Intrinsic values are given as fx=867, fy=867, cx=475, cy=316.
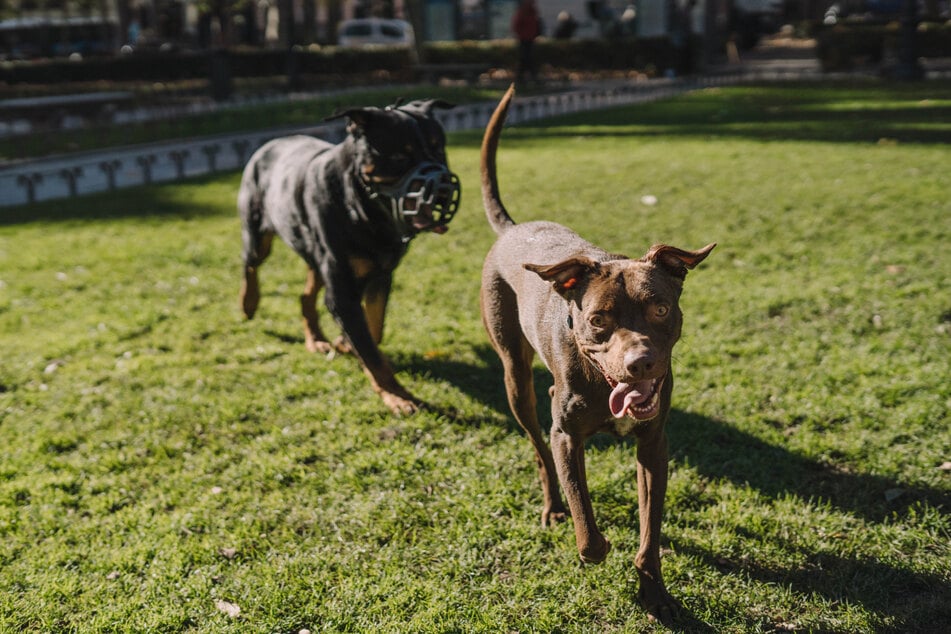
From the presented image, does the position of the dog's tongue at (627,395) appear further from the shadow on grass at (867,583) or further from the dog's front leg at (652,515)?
the shadow on grass at (867,583)

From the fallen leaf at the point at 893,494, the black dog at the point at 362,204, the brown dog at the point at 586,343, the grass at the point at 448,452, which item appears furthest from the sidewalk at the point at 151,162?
the fallen leaf at the point at 893,494

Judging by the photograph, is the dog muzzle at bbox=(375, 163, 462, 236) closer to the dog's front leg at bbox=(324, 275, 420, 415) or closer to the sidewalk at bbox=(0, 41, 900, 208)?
the dog's front leg at bbox=(324, 275, 420, 415)

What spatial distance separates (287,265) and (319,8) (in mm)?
62850

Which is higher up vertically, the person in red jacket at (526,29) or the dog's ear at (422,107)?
the person in red jacket at (526,29)

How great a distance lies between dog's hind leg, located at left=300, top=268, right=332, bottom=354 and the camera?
5.97m

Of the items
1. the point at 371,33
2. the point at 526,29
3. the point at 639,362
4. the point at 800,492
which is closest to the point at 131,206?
the point at 800,492

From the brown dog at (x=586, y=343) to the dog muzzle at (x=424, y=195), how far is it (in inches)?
19.1

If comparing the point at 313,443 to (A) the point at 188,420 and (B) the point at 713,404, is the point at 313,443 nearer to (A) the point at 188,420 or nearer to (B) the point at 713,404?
(A) the point at 188,420

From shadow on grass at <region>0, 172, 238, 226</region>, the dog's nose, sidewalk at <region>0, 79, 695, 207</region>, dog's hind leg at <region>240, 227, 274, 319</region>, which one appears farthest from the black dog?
sidewalk at <region>0, 79, 695, 207</region>

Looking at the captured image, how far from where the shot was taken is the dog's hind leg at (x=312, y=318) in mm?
5973

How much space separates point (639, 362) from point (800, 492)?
1.97 meters

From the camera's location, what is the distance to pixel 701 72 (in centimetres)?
2752

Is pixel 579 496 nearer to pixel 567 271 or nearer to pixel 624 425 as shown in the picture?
pixel 624 425

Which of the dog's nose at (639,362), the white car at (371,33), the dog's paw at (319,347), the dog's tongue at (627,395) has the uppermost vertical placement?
the white car at (371,33)
